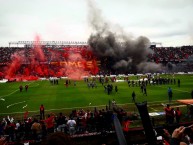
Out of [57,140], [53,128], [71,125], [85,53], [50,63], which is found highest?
[85,53]

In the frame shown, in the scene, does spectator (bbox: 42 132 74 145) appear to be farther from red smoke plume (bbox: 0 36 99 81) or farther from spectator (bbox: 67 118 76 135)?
red smoke plume (bbox: 0 36 99 81)

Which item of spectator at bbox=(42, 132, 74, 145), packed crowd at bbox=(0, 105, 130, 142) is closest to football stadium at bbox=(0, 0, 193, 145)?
packed crowd at bbox=(0, 105, 130, 142)

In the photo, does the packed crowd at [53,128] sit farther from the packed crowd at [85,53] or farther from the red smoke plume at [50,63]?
the packed crowd at [85,53]

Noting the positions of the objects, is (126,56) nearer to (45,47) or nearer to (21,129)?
(45,47)

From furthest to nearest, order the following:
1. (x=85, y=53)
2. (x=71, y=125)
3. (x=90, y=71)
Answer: (x=85, y=53) → (x=90, y=71) → (x=71, y=125)

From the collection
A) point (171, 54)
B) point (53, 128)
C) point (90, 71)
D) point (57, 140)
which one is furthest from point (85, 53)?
point (57, 140)

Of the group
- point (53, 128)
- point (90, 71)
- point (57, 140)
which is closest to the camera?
point (57, 140)

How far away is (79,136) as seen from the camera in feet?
44.5

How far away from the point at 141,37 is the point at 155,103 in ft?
209

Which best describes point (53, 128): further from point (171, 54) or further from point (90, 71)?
point (171, 54)

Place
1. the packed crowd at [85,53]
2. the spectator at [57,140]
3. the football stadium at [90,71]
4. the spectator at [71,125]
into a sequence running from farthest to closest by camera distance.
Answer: the packed crowd at [85,53] < the football stadium at [90,71] < the spectator at [71,125] < the spectator at [57,140]

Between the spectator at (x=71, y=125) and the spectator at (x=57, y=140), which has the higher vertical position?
the spectator at (x=57, y=140)

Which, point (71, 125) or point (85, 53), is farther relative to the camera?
point (85, 53)

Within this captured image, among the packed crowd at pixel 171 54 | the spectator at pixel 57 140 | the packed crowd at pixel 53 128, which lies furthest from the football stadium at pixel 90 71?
the spectator at pixel 57 140
